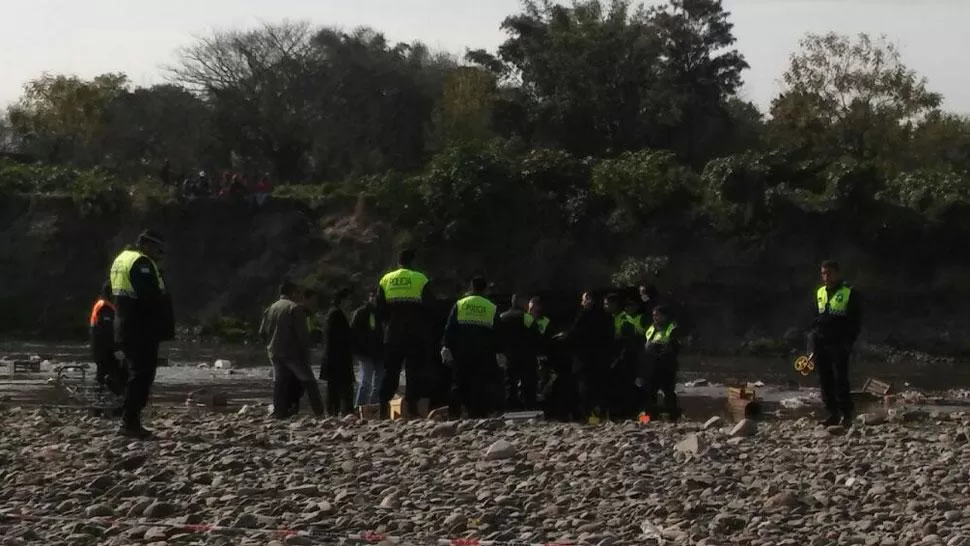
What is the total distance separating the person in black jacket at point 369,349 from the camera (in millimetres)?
17109

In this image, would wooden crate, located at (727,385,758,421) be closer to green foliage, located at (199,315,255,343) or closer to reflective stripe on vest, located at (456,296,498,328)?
reflective stripe on vest, located at (456,296,498,328)

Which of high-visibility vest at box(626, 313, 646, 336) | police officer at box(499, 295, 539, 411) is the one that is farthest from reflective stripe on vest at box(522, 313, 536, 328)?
high-visibility vest at box(626, 313, 646, 336)

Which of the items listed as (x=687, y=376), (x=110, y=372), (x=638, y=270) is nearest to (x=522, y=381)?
(x=110, y=372)

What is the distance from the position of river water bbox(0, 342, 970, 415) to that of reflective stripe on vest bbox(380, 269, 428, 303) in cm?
489

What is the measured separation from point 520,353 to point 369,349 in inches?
68.9

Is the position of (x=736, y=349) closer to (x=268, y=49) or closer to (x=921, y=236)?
(x=921, y=236)

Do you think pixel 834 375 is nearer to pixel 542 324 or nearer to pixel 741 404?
pixel 741 404

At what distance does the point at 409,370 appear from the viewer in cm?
1667

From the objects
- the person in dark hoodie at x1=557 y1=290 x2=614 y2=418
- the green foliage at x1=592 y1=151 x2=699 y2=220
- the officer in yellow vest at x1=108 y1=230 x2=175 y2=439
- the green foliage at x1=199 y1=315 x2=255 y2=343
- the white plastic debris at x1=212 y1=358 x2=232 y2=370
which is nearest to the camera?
the officer in yellow vest at x1=108 y1=230 x2=175 y2=439

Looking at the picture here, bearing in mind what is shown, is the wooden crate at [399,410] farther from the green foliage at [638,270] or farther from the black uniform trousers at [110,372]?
the green foliage at [638,270]

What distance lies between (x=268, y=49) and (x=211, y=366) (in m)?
31.2

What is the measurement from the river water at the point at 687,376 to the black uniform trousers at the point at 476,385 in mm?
4219

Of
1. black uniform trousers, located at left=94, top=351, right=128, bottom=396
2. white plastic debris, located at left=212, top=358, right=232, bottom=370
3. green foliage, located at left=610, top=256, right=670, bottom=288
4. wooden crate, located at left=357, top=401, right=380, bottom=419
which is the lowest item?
wooden crate, located at left=357, top=401, right=380, bottom=419

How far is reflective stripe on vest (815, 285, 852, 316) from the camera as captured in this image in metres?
15.4
